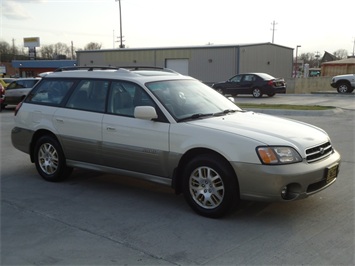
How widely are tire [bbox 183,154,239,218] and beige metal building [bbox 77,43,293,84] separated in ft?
103

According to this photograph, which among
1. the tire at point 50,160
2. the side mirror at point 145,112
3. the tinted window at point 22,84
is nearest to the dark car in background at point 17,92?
the tinted window at point 22,84

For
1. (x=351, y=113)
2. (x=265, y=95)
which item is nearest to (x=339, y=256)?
(x=351, y=113)

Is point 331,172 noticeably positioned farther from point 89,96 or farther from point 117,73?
point 89,96

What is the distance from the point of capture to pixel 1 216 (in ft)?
15.5

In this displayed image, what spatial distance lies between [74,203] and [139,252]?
1.76 metres

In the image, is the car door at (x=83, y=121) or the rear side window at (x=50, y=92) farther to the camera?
the rear side window at (x=50, y=92)

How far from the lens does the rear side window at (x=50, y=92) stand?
619cm

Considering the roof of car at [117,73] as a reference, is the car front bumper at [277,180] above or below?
below

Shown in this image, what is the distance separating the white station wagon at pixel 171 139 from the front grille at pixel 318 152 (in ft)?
0.04

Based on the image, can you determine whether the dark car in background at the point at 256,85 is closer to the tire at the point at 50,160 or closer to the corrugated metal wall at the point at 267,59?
the corrugated metal wall at the point at 267,59

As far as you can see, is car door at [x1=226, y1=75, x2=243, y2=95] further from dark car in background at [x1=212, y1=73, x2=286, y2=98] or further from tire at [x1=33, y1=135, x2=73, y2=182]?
tire at [x1=33, y1=135, x2=73, y2=182]

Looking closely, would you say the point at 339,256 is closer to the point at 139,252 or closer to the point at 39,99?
the point at 139,252

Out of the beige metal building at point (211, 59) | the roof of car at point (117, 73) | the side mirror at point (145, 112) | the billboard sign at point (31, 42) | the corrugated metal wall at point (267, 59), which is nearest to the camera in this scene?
the side mirror at point (145, 112)

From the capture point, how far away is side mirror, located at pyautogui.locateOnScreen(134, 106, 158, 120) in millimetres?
4844
